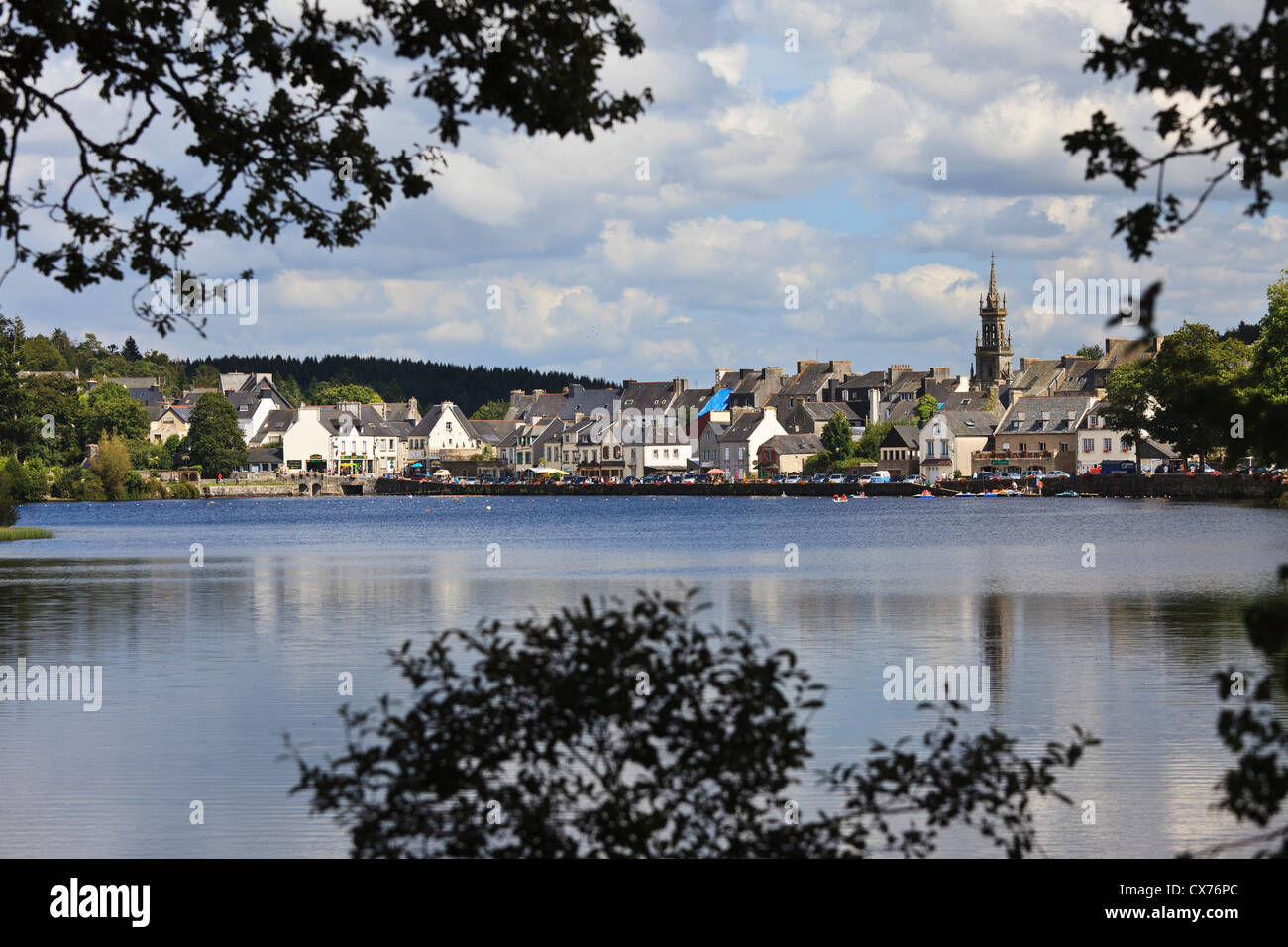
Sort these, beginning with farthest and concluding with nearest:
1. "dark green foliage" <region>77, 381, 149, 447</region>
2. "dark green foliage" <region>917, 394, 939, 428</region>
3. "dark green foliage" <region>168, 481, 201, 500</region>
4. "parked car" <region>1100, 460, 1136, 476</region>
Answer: "dark green foliage" <region>168, 481, 201, 500</region>, "dark green foliage" <region>77, 381, 149, 447</region>, "dark green foliage" <region>917, 394, 939, 428</region>, "parked car" <region>1100, 460, 1136, 476</region>

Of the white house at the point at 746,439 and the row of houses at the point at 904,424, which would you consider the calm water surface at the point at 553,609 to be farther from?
the white house at the point at 746,439

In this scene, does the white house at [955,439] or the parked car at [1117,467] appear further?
the white house at [955,439]

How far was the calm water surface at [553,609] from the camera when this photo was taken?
1645cm

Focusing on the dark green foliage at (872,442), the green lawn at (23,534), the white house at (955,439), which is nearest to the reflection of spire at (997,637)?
the green lawn at (23,534)

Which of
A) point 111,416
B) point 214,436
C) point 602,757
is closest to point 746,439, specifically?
point 214,436

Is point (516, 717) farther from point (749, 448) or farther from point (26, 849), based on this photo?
point (749, 448)

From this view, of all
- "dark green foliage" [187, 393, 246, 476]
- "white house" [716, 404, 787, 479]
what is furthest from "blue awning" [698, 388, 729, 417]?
"dark green foliage" [187, 393, 246, 476]

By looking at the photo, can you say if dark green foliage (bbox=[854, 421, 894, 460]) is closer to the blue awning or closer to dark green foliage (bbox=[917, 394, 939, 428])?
dark green foliage (bbox=[917, 394, 939, 428])

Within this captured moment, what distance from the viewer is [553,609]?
38.5 meters

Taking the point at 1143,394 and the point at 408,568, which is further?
the point at 1143,394

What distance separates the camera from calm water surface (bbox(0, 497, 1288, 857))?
16453mm

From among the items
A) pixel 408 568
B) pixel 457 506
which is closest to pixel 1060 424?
pixel 457 506
